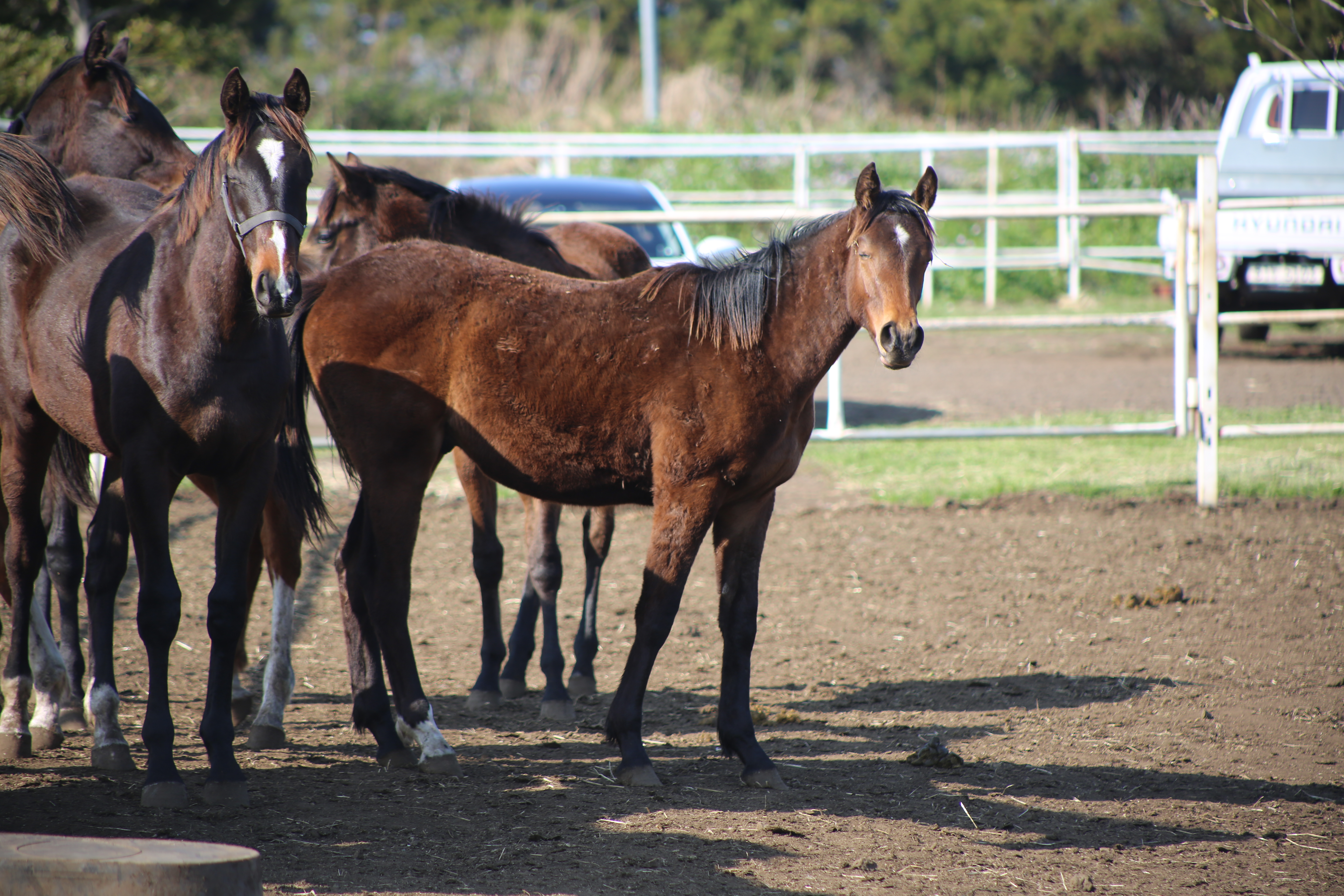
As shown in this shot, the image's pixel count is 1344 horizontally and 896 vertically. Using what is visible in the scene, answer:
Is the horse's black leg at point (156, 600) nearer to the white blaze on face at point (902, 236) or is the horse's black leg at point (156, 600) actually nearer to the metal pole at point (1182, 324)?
the white blaze on face at point (902, 236)

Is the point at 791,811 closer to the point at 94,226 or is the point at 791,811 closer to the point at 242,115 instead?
the point at 242,115

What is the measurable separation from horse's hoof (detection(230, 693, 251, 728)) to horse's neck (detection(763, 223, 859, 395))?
244cm

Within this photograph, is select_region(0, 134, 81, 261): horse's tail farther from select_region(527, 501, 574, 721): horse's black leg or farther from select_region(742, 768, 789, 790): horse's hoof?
select_region(742, 768, 789, 790): horse's hoof

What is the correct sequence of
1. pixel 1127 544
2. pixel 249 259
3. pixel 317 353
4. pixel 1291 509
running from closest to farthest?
1. pixel 249 259
2. pixel 317 353
3. pixel 1127 544
4. pixel 1291 509

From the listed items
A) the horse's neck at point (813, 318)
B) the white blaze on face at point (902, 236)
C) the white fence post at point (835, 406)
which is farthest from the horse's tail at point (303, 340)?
the white fence post at point (835, 406)

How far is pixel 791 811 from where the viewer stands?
11.1ft

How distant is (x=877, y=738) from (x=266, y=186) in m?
2.86

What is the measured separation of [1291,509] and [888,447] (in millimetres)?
3353

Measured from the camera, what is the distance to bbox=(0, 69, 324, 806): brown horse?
3141mm

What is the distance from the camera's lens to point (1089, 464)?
329 inches

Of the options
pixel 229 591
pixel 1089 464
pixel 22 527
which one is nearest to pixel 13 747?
pixel 22 527

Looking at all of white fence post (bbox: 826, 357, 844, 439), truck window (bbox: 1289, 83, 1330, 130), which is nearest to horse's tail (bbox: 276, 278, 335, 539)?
white fence post (bbox: 826, 357, 844, 439)

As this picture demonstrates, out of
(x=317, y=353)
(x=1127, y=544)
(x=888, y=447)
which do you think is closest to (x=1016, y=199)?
(x=888, y=447)

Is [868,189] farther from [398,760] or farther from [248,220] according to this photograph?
[398,760]
